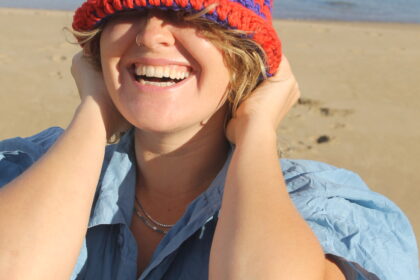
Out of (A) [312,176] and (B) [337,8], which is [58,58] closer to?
(A) [312,176]

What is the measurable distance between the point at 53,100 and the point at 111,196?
140 inches

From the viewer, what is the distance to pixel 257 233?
4.07 feet

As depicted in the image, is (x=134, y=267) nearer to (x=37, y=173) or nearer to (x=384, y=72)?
(x=37, y=173)

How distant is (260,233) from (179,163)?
628 mm

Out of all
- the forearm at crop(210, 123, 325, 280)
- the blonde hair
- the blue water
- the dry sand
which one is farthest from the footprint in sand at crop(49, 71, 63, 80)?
the blue water

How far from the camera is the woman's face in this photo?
1.47m

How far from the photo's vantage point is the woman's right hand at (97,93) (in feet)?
5.66

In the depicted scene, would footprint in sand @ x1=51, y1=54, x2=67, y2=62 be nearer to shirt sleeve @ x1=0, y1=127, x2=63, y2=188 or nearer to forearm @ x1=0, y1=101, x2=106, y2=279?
shirt sleeve @ x1=0, y1=127, x2=63, y2=188

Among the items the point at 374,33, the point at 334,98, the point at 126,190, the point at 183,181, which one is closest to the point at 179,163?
the point at 183,181

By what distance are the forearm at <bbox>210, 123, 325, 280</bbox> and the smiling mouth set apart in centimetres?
33

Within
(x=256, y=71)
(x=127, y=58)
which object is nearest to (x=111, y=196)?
(x=127, y=58)

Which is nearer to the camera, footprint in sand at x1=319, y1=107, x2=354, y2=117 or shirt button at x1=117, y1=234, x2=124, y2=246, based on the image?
shirt button at x1=117, y1=234, x2=124, y2=246

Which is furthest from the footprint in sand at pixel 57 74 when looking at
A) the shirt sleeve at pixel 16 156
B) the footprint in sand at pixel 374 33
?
the footprint in sand at pixel 374 33

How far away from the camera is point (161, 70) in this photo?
60.1 inches
